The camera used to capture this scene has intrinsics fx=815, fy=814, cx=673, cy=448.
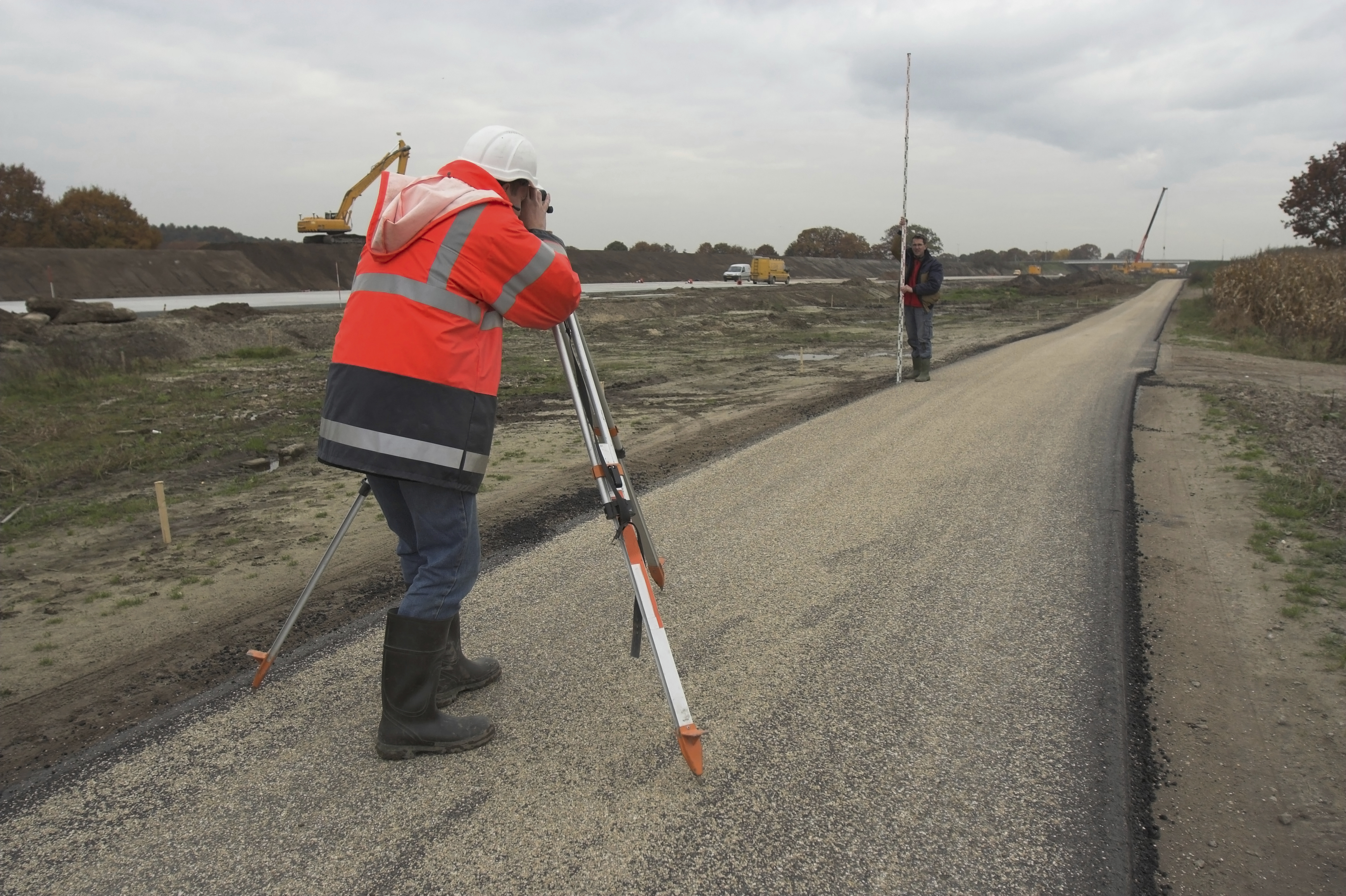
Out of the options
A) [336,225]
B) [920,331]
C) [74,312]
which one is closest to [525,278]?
[920,331]

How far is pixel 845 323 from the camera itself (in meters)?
28.3

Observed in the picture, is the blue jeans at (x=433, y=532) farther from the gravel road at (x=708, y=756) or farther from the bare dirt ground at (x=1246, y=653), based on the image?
the bare dirt ground at (x=1246, y=653)

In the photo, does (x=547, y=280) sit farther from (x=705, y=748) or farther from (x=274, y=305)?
(x=274, y=305)

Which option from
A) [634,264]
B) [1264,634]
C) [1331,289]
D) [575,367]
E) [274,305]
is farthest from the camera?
[634,264]

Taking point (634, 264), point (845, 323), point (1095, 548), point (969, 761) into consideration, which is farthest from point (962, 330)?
point (634, 264)

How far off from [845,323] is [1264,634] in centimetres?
2511

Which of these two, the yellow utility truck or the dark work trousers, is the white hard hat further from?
the yellow utility truck

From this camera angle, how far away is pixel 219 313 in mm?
20953

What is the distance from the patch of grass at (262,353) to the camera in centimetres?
1620

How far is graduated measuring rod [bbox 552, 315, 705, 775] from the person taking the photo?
8.71 feet

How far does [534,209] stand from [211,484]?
220 inches

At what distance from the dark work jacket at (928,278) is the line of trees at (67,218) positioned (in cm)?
5246

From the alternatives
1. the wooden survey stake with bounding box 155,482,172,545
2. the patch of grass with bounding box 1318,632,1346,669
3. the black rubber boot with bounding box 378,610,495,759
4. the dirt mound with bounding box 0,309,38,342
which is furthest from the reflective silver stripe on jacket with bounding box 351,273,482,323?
the dirt mound with bounding box 0,309,38,342

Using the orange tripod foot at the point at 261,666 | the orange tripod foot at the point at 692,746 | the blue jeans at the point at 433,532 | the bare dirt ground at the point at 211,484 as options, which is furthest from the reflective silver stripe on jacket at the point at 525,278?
the bare dirt ground at the point at 211,484
